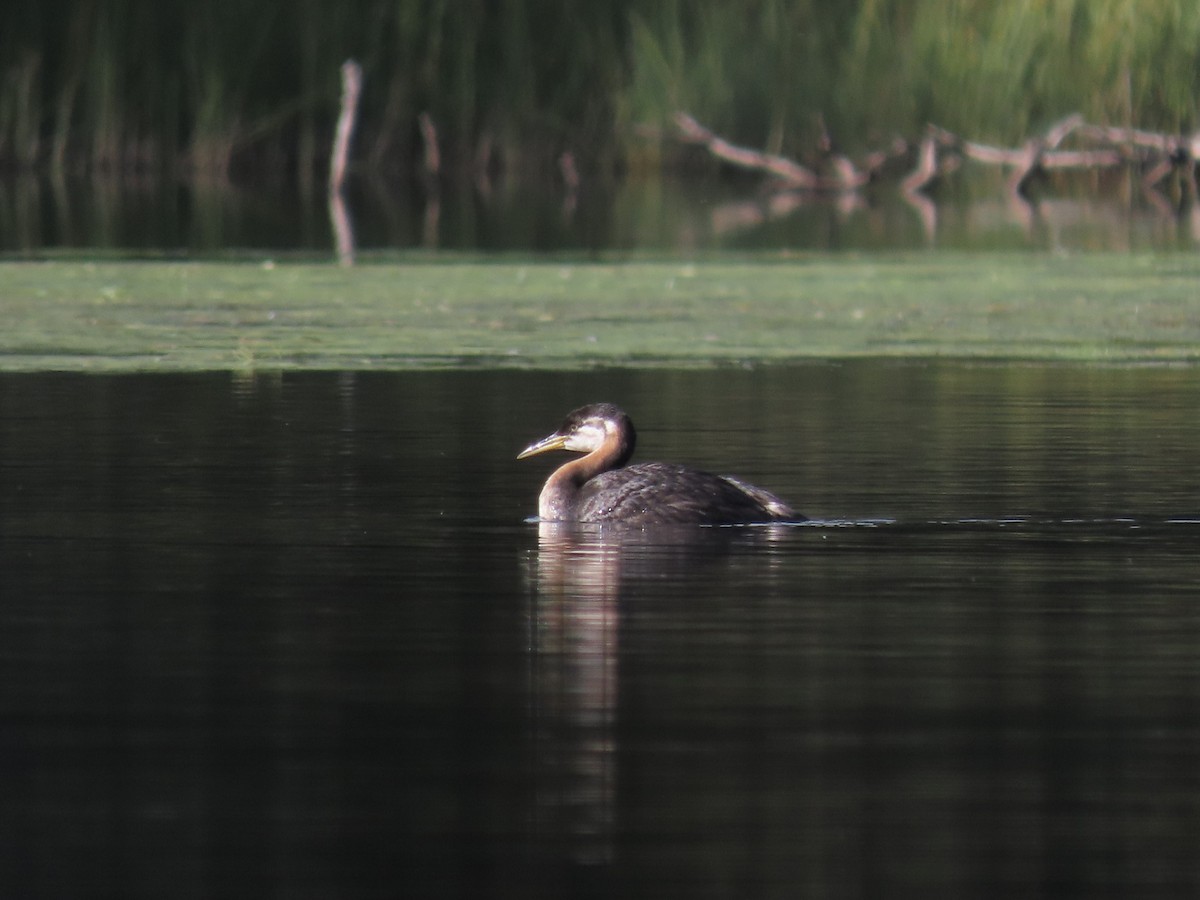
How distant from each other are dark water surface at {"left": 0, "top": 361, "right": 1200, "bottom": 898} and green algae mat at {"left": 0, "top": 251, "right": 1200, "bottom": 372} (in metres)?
3.32

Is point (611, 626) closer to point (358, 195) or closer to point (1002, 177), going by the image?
point (358, 195)

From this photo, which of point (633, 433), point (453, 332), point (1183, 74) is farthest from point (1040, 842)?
point (1183, 74)

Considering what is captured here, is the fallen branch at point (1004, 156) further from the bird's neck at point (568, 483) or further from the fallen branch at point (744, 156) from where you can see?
the bird's neck at point (568, 483)

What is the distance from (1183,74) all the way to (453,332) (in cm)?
1702

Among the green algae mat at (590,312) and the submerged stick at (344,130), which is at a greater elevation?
→ the submerged stick at (344,130)

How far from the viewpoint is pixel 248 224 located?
2866 centimetres

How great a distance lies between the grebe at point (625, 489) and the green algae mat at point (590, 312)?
14.7 ft

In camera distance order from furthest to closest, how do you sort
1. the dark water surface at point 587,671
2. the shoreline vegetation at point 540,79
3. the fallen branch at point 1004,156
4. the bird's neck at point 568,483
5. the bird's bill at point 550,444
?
the shoreline vegetation at point 540,79 → the fallen branch at point 1004,156 → the bird's bill at point 550,444 → the bird's neck at point 568,483 → the dark water surface at point 587,671

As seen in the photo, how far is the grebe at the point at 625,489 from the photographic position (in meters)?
9.35

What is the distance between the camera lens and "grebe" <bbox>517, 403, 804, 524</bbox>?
30.7ft

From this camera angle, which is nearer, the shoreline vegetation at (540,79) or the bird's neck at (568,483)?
the bird's neck at (568,483)

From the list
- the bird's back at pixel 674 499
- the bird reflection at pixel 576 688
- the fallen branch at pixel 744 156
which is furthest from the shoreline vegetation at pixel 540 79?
the bird reflection at pixel 576 688

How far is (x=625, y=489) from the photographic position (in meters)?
9.63

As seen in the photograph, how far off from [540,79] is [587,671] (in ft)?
98.0
